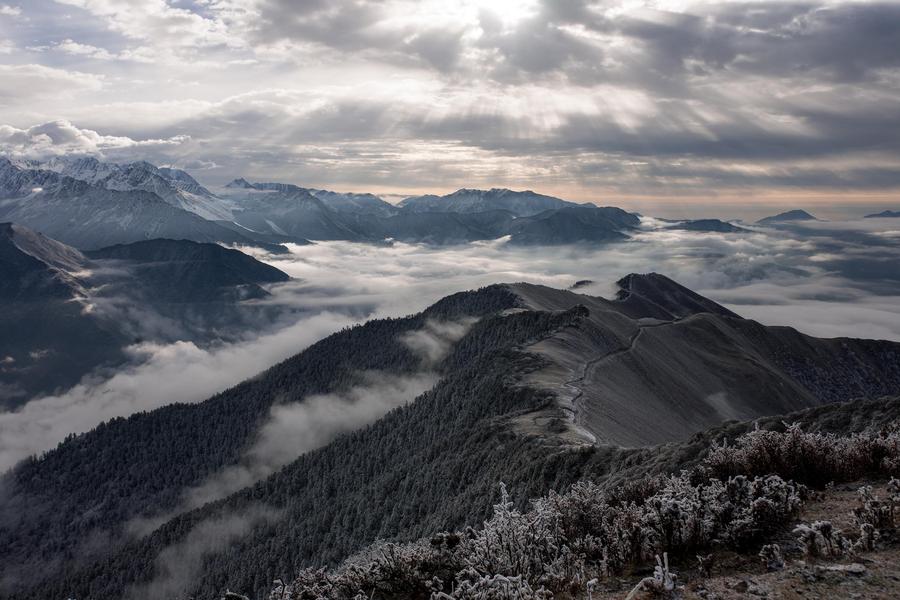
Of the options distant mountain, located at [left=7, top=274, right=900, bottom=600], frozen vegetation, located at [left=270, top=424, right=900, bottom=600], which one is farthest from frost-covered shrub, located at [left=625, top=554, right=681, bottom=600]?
distant mountain, located at [left=7, top=274, right=900, bottom=600]

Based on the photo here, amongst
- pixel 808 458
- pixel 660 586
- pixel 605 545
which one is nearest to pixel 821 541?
pixel 660 586

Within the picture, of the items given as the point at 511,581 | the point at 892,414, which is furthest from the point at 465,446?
the point at 511,581

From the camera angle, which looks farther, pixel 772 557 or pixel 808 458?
pixel 808 458

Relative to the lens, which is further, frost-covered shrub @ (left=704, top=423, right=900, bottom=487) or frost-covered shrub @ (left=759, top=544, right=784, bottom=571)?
frost-covered shrub @ (left=704, top=423, right=900, bottom=487)

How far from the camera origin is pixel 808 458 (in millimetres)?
21859

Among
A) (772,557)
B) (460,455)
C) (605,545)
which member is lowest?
(460,455)

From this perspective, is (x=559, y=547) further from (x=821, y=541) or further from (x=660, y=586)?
(x=821, y=541)

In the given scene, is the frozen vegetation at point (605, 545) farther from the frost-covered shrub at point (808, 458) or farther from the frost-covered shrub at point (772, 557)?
the frost-covered shrub at point (808, 458)

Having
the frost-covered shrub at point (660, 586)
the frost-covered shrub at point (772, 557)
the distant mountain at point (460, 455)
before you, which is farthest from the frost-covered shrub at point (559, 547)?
the distant mountain at point (460, 455)

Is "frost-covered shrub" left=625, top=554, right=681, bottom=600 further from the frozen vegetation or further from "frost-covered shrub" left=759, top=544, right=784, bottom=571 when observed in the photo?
"frost-covered shrub" left=759, top=544, right=784, bottom=571

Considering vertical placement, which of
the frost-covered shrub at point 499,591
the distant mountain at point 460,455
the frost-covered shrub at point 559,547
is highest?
the frost-covered shrub at point 499,591

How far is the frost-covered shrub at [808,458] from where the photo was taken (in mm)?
21469

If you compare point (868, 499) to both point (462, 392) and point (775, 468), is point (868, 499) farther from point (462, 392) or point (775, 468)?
point (462, 392)

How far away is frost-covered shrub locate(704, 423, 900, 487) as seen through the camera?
70.4 feet
